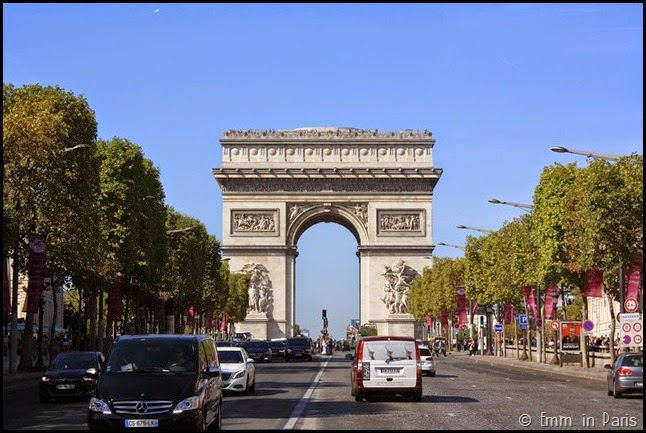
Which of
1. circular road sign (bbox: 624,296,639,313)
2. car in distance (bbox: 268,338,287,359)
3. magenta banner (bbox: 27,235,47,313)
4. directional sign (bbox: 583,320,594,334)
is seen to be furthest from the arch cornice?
circular road sign (bbox: 624,296,639,313)

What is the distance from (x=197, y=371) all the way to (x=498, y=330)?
3161 inches

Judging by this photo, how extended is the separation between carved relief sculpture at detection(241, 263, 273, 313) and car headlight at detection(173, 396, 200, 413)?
115520 millimetres

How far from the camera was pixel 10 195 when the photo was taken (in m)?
54.3

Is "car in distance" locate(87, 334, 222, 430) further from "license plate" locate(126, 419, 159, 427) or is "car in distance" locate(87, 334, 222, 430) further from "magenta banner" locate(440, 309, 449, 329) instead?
"magenta banner" locate(440, 309, 449, 329)

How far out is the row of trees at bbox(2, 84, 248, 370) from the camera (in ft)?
175

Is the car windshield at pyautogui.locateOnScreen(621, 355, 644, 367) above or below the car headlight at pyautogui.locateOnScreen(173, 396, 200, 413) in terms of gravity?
above

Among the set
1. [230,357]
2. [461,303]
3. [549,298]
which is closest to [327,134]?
[461,303]

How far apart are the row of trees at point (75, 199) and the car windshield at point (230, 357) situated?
446 inches

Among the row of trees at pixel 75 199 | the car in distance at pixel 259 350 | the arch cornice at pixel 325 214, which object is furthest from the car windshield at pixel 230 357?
the arch cornice at pixel 325 214

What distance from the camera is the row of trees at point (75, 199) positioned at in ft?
175

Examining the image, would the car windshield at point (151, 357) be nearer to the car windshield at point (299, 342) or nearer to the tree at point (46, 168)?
the tree at point (46, 168)

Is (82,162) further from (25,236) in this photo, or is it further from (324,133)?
(324,133)

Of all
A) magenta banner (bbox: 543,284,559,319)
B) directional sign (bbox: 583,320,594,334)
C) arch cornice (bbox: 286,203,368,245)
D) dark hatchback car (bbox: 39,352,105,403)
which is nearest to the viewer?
dark hatchback car (bbox: 39,352,105,403)

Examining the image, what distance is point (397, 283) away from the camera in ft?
449
